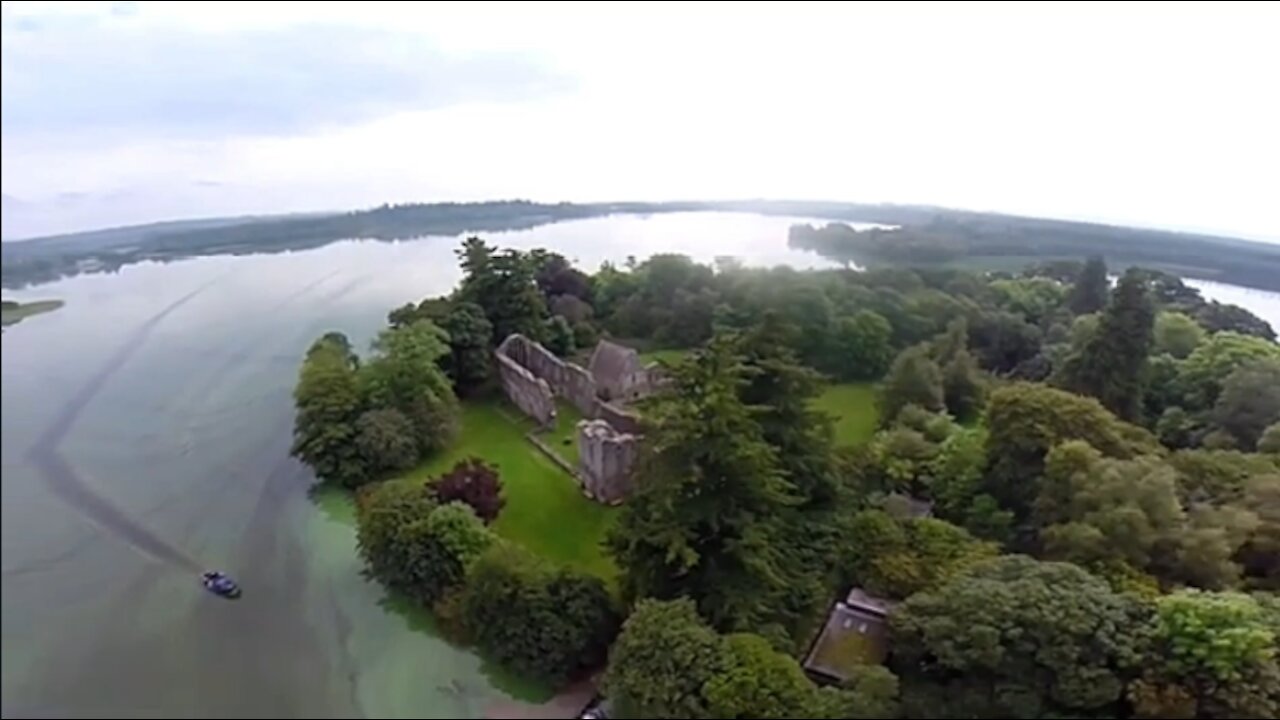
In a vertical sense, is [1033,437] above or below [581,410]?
above

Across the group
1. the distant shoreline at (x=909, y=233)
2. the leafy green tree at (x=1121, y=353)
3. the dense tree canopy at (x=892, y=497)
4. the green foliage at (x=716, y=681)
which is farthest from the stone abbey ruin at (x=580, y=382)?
the leafy green tree at (x=1121, y=353)

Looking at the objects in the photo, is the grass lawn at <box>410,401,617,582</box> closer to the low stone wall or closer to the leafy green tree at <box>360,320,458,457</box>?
the low stone wall

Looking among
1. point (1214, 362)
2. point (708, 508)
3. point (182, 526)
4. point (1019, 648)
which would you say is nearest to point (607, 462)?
point (708, 508)

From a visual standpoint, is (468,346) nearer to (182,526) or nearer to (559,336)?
(559,336)

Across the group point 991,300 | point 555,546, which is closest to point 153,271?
point 555,546

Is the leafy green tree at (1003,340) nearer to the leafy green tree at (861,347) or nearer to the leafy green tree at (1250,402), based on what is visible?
the leafy green tree at (861,347)

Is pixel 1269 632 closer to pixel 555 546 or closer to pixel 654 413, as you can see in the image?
pixel 654 413
